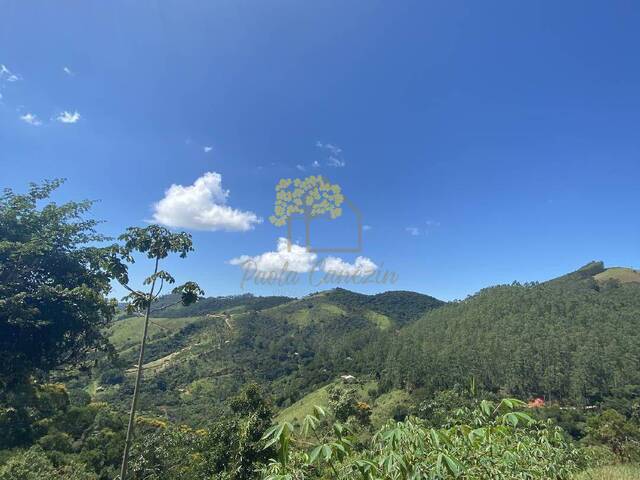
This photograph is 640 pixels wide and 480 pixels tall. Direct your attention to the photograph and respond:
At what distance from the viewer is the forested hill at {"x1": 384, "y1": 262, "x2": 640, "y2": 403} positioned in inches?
2473

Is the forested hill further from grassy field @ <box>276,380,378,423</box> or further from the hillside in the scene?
the hillside

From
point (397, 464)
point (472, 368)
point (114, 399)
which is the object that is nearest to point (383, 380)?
point (472, 368)

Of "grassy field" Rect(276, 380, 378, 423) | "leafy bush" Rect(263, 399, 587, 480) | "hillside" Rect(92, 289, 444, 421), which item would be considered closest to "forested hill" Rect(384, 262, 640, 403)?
"grassy field" Rect(276, 380, 378, 423)

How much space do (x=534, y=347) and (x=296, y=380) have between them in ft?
195

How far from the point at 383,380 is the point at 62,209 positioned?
73577mm

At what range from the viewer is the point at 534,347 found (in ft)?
230

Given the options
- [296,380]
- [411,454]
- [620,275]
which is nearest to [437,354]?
[296,380]

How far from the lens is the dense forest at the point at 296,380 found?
10.5ft

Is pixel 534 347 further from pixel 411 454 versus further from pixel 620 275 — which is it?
pixel 620 275

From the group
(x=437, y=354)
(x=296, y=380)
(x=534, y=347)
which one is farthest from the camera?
(x=296, y=380)

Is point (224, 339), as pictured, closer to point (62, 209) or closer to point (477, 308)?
point (477, 308)

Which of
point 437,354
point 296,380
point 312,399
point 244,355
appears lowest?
point 312,399

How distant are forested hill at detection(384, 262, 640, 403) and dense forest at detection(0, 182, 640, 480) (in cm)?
39

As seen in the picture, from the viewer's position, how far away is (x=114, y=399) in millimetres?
80312
